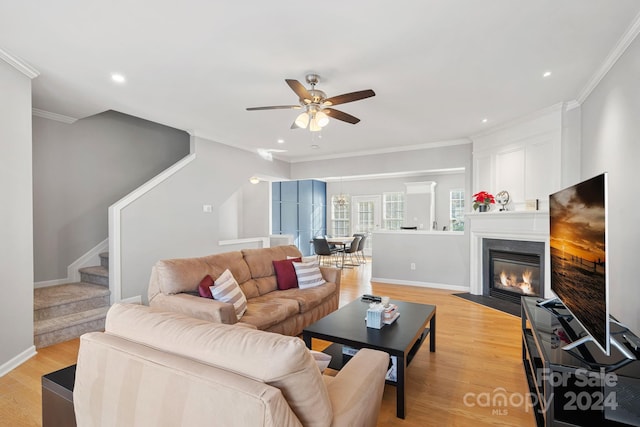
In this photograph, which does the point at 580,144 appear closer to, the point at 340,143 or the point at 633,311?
the point at 633,311

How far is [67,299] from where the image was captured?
3537 millimetres

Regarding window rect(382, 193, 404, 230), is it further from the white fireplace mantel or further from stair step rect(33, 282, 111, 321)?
stair step rect(33, 282, 111, 321)

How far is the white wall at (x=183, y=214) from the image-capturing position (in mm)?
4117

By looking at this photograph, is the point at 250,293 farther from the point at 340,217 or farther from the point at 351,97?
the point at 340,217

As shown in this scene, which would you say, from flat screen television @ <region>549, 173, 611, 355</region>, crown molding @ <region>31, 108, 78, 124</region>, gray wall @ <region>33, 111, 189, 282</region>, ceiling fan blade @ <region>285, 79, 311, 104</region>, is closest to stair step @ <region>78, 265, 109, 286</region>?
gray wall @ <region>33, 111, 189, 282</region>

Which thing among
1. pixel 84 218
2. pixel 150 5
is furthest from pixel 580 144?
pixel 84 218

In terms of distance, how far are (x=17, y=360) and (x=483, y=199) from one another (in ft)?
18.1

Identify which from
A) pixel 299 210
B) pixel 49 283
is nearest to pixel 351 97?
pixel 49 283

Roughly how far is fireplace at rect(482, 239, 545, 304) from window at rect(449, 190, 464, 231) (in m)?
3.68

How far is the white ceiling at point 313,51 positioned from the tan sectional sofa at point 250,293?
5.79 ft

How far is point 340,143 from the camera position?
561 centimetres

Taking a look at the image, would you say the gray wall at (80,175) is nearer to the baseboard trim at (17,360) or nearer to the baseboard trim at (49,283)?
the baseboard trim at (49,283)

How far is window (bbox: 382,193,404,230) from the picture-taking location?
947cm

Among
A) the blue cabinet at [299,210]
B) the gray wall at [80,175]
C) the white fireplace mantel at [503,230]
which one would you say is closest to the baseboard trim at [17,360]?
the gray wall at [80,175]
